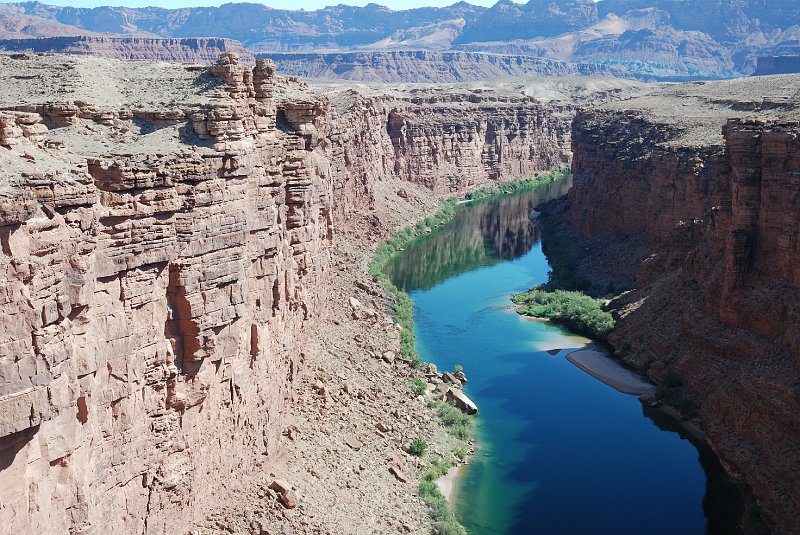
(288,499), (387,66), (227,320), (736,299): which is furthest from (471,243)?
(387,66)

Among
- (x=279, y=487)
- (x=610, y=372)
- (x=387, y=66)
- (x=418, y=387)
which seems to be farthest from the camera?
(x=387, y=66)

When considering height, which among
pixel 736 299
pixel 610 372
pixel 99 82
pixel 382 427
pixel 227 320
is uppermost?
pixel 99 82

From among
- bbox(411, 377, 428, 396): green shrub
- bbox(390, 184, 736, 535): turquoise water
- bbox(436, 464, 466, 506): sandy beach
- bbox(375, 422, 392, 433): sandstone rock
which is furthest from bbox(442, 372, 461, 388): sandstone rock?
bbox(375, 422, 392, 433): sandstone rock

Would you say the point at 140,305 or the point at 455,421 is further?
the point at 455,421

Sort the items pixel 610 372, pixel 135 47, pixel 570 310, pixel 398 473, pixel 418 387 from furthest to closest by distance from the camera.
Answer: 1. pixel 135 47
2. pixel 570 310
3. pixel 610 372
4. pixel 418 387
5. pixel 398 473

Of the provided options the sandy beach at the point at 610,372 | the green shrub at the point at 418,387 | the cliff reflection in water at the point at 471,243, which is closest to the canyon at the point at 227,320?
the sandy beach at the point at 610,372

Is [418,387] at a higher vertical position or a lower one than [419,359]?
higher

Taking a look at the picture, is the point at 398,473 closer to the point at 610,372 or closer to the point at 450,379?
the point at 450,379
